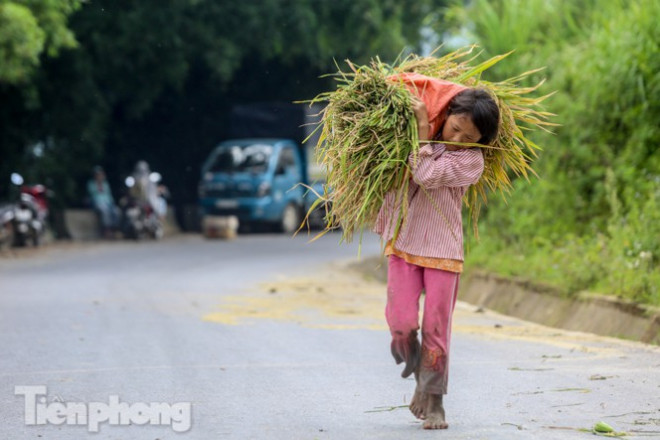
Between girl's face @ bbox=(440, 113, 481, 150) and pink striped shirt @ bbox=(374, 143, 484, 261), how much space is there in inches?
2.1

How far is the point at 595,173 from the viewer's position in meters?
12.9

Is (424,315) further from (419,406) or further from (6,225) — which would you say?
(6,225)

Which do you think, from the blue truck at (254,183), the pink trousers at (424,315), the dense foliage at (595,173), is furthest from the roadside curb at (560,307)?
the blue truck at (254,183)

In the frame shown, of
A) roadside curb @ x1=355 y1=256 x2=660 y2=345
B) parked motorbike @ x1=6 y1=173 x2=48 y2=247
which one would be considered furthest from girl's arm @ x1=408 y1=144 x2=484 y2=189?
parked motorbike @ x1=6 y1=173 x2=48 y2=247

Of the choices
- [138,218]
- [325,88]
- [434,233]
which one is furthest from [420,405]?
[325,88]

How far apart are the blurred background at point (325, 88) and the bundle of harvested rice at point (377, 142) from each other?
6.52ft

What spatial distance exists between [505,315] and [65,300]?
4395 mm

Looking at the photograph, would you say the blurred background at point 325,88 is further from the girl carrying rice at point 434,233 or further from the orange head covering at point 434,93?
the girl carrying rice at point 434,233

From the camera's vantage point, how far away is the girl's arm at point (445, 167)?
5891 millimetres

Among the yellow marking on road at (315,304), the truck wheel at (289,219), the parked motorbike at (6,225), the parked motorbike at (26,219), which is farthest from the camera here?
the truck wheel at (289,219)

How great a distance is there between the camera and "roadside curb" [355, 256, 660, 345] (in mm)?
9477

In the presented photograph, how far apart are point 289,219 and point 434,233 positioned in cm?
2283

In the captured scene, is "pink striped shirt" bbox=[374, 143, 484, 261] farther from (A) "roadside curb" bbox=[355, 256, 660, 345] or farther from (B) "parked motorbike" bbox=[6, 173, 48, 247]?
(B) "parked motorbike" bbox=[6, 173, 48, 247]

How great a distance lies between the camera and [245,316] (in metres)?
11.1
